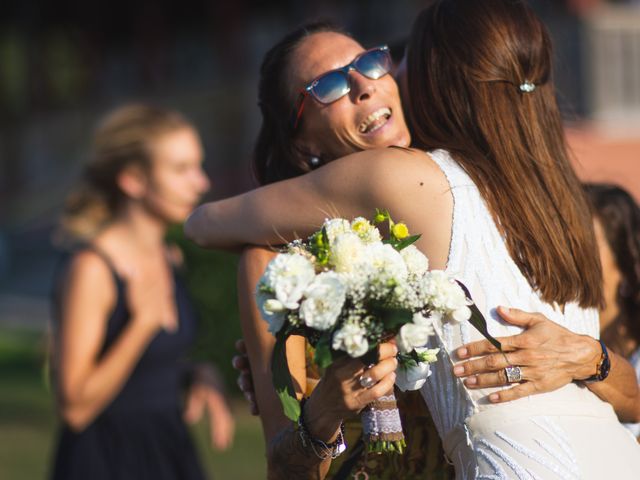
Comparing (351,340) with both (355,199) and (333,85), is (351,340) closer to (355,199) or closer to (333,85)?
(355,199)

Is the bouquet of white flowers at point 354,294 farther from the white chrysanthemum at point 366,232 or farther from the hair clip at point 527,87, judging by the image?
the hair clip at point 527,87

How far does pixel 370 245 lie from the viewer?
2352mm

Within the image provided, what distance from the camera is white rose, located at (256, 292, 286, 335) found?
7.63ft

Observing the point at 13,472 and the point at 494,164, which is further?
the point at 13,472

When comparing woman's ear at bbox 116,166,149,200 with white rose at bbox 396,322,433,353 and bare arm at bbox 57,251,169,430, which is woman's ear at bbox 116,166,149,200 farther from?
white rose at bbox 396,322,433,353

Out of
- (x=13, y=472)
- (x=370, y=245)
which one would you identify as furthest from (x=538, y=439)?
(x=13, y=472)

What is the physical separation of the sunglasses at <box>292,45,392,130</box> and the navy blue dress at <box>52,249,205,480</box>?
2368 mm

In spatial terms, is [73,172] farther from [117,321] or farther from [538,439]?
[538,439]

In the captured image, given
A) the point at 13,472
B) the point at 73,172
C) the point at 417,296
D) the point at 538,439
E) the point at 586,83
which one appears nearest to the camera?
the point at 417,296

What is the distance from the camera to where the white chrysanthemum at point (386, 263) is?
229 centimetres

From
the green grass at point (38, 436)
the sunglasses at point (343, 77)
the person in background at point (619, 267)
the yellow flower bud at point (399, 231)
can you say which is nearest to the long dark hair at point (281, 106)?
the sunglasses at point (343, 77)

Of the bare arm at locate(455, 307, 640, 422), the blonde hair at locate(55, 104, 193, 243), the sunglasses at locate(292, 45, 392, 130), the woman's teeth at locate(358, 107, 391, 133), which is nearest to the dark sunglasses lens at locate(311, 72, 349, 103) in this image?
the sunglasses at locate(292, 45, 392, 130)

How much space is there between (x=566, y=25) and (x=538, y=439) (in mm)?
11488

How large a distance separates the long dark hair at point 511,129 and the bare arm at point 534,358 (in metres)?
0.12
